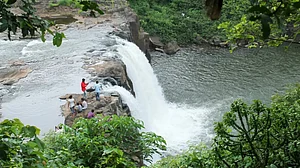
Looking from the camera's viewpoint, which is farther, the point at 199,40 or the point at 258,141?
the point at 199,40

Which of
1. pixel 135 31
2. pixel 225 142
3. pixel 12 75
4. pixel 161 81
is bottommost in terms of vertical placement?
pixel 161 81

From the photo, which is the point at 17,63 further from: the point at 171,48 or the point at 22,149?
the point at 22,149

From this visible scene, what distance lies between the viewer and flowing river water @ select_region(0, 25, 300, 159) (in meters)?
8.80

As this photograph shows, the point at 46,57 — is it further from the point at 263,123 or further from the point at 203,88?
the point at 263,123

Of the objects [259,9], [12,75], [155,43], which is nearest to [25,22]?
[259,9]

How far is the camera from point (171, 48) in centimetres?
1672

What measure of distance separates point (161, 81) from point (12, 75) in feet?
17.7

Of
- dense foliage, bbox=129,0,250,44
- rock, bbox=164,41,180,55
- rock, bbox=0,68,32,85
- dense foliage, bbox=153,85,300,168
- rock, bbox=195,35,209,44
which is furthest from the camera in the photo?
dense foliage, bbox=129,0,250,44

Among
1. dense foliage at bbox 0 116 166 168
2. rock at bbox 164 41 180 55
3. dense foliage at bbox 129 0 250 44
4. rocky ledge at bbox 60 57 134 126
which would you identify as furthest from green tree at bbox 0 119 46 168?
dense foliage at bbox 129 0 250 44

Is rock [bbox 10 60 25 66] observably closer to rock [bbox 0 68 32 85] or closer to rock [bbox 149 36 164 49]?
rock [bbox 0 68 32 85]

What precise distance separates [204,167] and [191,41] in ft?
50.7

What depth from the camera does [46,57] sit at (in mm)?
10945

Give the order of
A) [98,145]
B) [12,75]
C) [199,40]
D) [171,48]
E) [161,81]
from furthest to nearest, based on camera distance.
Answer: [199,40], [171,48], [161,81], [12,75], [98,145]

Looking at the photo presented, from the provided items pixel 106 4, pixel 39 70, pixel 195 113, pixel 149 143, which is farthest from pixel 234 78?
pixel 149 143
